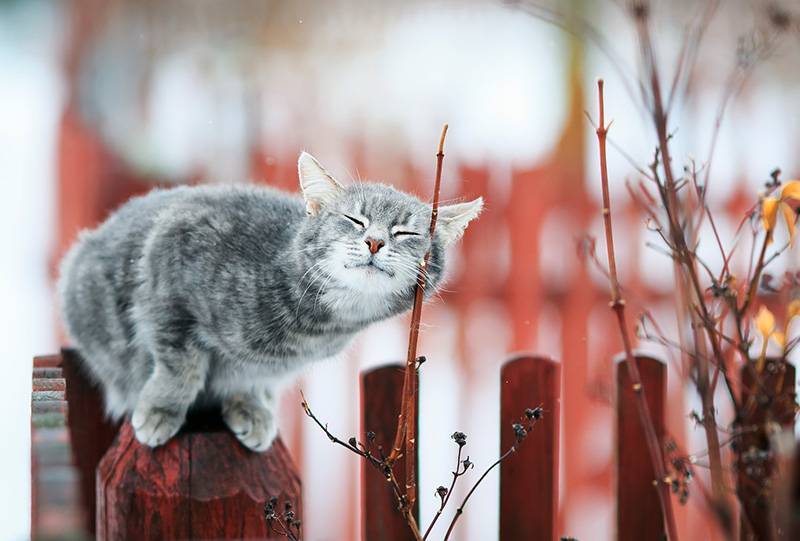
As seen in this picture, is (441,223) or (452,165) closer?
(441,223)

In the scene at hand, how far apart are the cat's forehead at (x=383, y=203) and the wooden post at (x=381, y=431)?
24 cm

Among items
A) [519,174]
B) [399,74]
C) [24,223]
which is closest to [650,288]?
[519,174]

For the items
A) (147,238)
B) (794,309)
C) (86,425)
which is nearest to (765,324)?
(794,309)

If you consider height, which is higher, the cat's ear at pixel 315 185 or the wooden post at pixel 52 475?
the cat's ear at pixel 315 185

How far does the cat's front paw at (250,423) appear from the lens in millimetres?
957

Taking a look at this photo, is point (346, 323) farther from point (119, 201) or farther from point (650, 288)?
point (119, 201)

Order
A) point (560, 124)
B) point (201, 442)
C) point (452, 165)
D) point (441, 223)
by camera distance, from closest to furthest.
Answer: point (441, 223) < point (201, 442) < point (452, 165) < point (560, 124)

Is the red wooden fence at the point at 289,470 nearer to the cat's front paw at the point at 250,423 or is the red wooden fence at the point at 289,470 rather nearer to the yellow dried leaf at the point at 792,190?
the cat's front paw at the point at 250,423

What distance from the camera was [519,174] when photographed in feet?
6.08

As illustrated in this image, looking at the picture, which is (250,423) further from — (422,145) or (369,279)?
(422,145)

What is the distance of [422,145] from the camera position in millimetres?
1958

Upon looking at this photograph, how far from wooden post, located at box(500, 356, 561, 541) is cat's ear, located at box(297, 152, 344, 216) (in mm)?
292

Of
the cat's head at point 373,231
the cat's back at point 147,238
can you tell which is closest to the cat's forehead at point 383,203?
the cat's head at point 373,231

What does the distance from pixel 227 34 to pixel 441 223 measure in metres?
1.72
